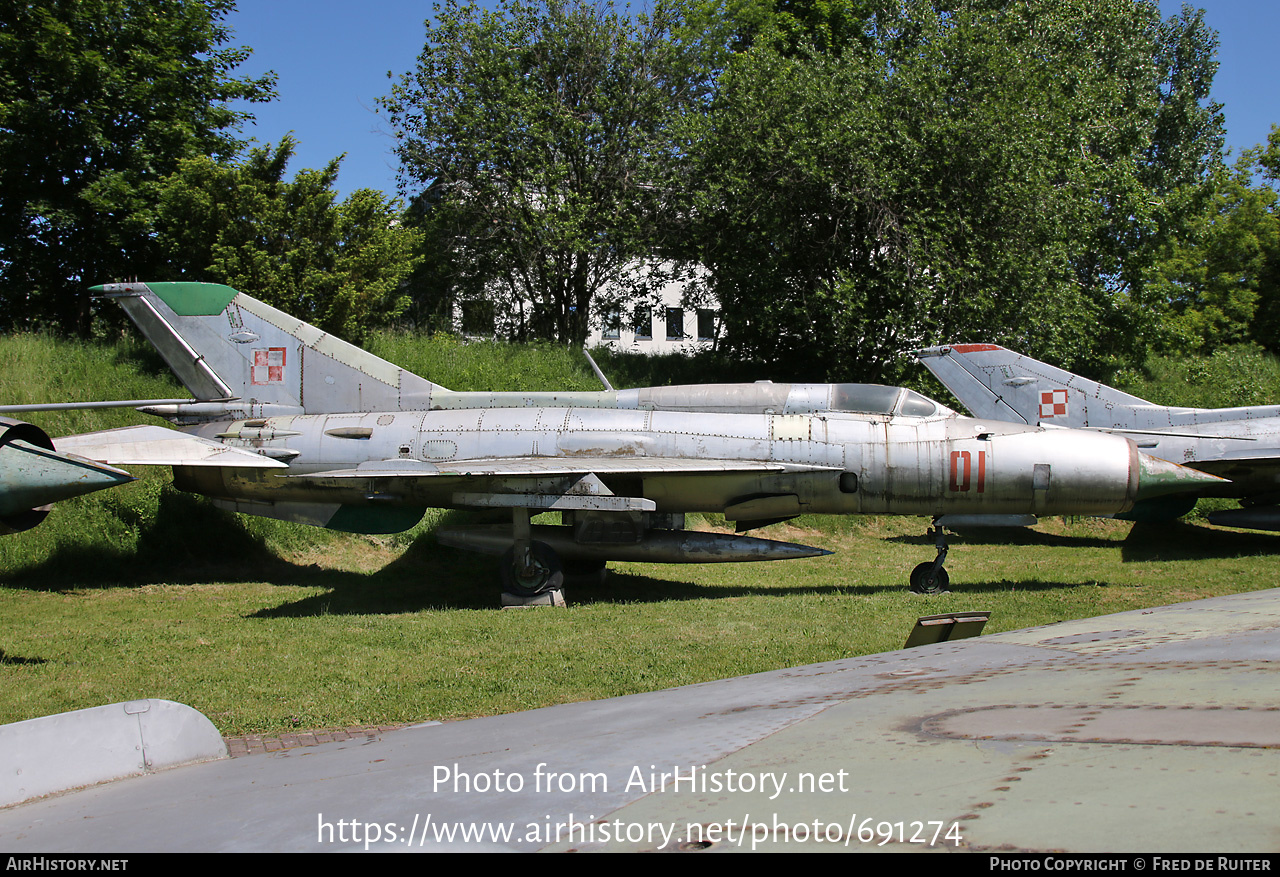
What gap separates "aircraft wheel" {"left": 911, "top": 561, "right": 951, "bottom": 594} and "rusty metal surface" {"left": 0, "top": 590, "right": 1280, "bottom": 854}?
8.09m

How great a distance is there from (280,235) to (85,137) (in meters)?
5.85

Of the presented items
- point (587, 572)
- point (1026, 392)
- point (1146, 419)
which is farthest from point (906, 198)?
point (587, 572)

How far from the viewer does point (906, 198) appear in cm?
2072

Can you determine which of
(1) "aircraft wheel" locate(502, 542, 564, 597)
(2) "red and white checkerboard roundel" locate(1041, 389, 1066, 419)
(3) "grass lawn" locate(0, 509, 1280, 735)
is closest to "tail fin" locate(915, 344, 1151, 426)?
(2) "red and white checkerboard roundel" locate(1041, 389, 1066, 419)

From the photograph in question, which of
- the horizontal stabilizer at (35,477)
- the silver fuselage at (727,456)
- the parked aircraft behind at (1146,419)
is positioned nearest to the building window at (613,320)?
the parked aircraft behind at (1146,419)

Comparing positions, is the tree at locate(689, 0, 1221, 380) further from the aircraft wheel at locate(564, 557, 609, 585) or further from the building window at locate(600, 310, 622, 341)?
the aircraft wheel at locate(564, 557, 609, 585)

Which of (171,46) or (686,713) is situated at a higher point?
(171,46)

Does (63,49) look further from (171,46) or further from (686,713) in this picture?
(686,713)

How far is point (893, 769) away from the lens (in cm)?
204

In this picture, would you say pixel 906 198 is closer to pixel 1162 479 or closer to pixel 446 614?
pixel 1162 479

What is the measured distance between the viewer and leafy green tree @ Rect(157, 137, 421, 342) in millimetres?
17000

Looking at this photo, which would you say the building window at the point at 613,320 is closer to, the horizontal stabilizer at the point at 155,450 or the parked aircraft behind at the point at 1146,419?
the parked aircraft behind at the point at 1146,419

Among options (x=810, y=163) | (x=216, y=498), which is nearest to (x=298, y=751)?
(x=216, y=498)
